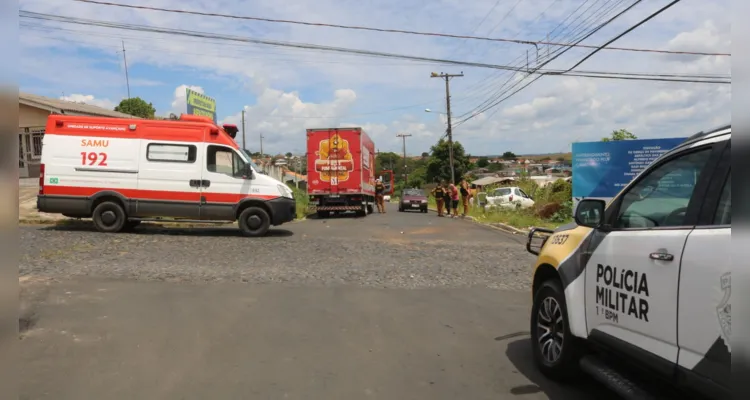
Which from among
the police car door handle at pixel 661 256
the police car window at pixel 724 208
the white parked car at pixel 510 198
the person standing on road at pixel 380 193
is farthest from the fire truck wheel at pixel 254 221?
the person standing on road at pixel 380 193

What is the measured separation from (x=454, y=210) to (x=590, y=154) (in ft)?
38.9

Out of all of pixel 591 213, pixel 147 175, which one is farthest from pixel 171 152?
pixel 591 213

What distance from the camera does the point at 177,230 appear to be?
1438cm

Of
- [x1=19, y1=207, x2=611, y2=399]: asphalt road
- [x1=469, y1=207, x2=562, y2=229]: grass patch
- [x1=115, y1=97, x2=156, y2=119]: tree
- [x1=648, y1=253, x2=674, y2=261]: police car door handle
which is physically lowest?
[x1=19, y1=207, x2=611, y2=399]: asphalt road

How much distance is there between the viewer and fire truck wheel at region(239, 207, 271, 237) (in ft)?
44.0

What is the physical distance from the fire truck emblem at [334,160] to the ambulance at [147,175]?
345 inches

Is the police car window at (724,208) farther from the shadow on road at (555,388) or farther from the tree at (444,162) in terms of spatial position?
the tree at (444,162)

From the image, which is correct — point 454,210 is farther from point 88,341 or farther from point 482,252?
point 88,341

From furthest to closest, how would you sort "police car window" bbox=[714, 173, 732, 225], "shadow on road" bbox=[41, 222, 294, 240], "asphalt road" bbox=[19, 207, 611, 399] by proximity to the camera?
"shadow on road" bbox=[41, 222, 294, 240]
"asphalt road" bbox=[19, 207, 611, 399]
"police car window" bbox=[714, 173, 732, 225]

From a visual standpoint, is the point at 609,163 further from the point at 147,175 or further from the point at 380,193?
the point at 380,193

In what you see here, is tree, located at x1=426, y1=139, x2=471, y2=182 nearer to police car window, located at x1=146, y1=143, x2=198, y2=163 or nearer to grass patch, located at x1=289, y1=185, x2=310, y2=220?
grass patch, located at x1=289, y1=185, x2=310, y2=220

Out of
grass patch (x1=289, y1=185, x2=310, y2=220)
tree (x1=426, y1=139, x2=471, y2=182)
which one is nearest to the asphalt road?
grass patch (x1=289, y1=185, x2=310, y2=220)

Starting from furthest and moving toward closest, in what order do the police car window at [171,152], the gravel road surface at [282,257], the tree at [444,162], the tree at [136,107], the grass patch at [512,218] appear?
the tree at [444,162] → the tree at [136,107] → the grass patch at [512,218] → the police car window at [171,152] → the gravel road surface at [282,257]

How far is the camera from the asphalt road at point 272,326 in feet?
13.8
